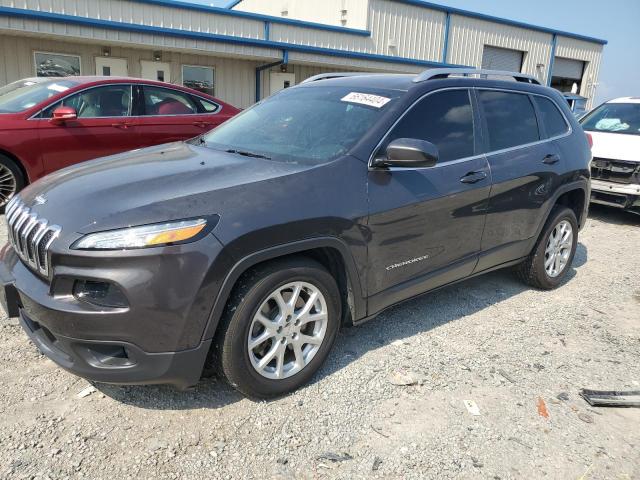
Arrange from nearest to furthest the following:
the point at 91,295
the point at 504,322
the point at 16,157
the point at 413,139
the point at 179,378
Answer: the point at 91,295 < the point at 179,378 < the point at 413,139 < the point at 504,322 < the point at 16,157

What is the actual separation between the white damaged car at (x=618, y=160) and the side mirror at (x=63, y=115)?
7.02m

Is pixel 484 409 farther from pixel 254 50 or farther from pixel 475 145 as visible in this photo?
pixel 254 50

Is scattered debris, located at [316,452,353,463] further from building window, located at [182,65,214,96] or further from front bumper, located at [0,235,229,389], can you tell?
building window, located at [182,65,214,96]

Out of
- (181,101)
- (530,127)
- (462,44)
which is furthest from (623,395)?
(462,44)

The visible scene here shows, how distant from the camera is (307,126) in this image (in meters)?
3.50

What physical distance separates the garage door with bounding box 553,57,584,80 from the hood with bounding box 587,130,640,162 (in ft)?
68.6

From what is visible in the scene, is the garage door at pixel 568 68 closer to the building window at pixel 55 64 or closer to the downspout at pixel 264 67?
the downspout at pixel 264 67

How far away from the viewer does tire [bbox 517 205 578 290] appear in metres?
4.62

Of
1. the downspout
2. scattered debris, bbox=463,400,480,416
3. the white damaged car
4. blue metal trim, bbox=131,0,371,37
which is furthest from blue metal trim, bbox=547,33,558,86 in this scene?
scattered debris, bbox=463,400,480,416

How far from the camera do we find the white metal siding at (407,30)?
1966 cm

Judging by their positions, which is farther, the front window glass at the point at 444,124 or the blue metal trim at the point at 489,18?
the blue metal trim at the point at 489,18

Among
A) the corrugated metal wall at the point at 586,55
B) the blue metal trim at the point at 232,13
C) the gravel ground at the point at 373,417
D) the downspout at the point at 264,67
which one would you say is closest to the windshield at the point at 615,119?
the gravel ground at the point at 373,417

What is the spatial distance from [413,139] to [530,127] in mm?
1713

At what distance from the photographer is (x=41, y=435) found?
2561 millimetres
